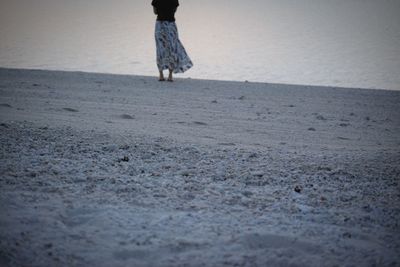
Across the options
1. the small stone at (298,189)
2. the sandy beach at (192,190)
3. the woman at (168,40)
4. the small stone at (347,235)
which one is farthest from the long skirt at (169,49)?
the small stone at (347,235)

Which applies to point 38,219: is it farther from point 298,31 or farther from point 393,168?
point 298,31

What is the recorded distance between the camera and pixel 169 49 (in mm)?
9000

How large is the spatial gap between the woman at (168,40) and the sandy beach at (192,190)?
386cm

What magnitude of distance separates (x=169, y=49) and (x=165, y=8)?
0.96 m

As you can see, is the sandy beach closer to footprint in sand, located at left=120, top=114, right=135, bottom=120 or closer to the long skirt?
footprint in sand, located at left=120, top=114, right=135, bottom=120

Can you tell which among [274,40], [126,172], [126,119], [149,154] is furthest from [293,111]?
[274,40]

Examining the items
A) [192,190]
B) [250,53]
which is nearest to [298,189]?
[192,190]

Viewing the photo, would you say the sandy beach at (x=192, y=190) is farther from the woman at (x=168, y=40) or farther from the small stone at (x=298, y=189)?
the woman at (x=168, y=40)

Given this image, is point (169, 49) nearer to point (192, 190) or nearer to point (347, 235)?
point (192, 190)

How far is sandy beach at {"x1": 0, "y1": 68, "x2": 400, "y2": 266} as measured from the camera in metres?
1.96

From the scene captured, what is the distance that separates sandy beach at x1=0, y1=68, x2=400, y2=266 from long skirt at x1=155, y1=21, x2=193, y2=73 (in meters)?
3.84

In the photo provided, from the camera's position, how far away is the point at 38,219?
2.14 metres

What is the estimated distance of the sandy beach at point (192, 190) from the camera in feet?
6.43

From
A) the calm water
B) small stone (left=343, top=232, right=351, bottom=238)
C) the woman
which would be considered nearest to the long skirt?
the woman
